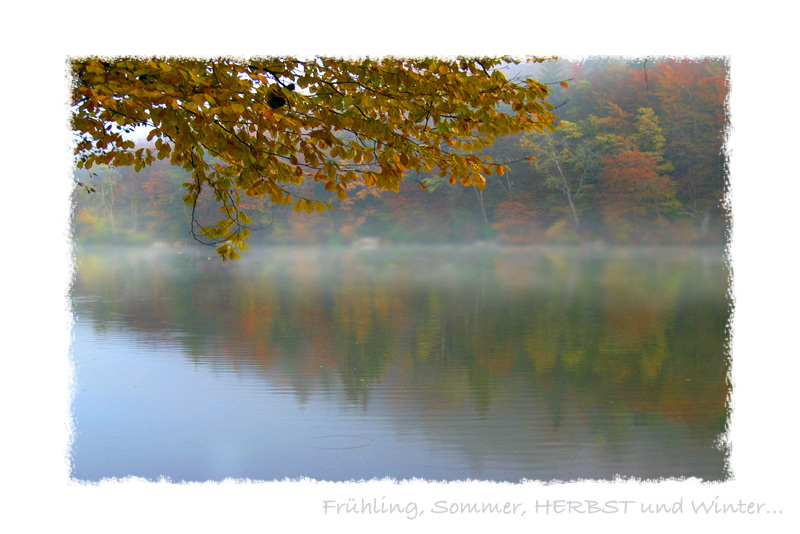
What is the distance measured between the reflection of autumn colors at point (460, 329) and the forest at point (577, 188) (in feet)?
29.4

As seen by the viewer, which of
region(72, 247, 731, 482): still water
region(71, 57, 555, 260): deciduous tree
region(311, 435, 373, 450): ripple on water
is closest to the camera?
region(71, 57, 555, 260): deciduous tree

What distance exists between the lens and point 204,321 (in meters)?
10.3

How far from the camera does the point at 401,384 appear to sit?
21.3 feet

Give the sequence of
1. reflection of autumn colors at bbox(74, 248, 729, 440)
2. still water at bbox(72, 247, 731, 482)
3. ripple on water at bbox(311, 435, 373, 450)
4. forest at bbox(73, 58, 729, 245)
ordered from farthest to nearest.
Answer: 1. forest at bbox(73, 58, 729, 245)
2. reflection of autumn colors at bbox(74, 248, 729, 440)
3. ripple on water at bbox(311, 435, 373, 450)
4. still water at bbox(72, 247, 731, 482)

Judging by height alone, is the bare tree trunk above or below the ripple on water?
above

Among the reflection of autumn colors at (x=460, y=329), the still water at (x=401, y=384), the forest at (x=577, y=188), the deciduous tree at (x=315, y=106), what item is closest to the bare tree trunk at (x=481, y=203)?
the forest at (x=577, y=188)

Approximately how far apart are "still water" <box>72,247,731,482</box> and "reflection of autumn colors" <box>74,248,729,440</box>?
0.13ft

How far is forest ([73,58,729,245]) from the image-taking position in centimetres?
2772

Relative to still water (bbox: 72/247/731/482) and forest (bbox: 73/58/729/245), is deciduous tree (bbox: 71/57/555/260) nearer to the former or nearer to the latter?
still water (bbox: 72/247/731/482)

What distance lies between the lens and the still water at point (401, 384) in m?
4.44

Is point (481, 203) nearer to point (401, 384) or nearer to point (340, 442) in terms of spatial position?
point (401, 384)

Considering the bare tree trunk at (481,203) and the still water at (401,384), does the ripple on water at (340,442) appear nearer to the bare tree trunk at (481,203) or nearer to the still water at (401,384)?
the still water at (401,384)

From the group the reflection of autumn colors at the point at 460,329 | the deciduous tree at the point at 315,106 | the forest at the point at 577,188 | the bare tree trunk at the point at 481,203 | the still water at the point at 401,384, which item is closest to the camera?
the deciduous tree at the point at 315,106

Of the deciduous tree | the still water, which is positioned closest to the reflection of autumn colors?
the still water
